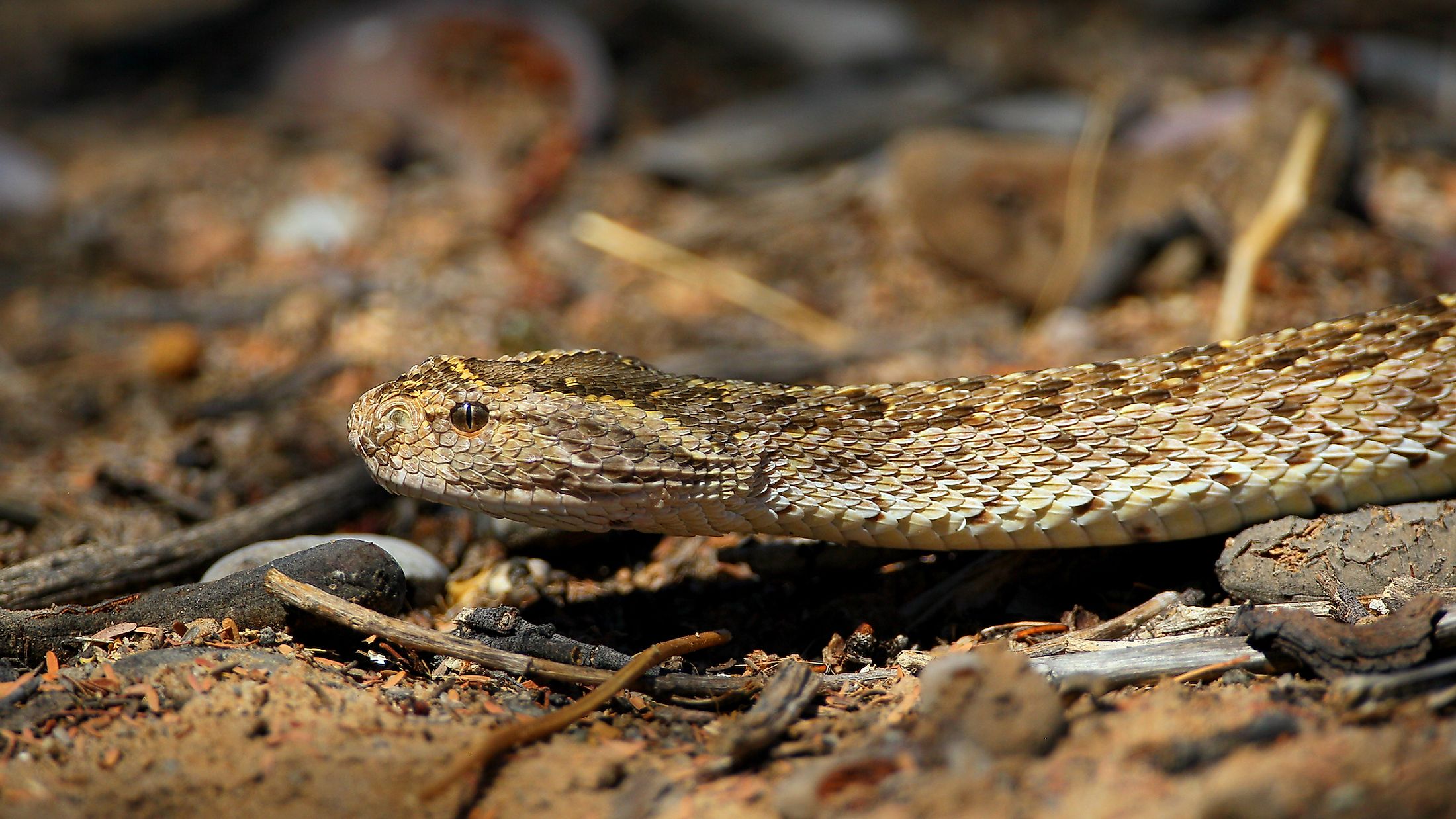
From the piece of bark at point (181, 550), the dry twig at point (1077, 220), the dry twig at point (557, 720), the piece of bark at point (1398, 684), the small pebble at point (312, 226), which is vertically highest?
the dry twig at point (1077, 220)

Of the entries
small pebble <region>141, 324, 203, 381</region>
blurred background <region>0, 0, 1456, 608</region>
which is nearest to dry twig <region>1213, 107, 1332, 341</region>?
blurred background <region>0, 0, 1456, 608</region>

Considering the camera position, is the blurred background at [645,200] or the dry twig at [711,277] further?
the dry twig at [711,277]

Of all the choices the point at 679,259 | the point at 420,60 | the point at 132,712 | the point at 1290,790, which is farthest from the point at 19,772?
the point at 420,60

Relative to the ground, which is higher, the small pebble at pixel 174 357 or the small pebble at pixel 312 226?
the small pebble at pixel 312 226

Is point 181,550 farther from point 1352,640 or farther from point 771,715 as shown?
point 1352,640

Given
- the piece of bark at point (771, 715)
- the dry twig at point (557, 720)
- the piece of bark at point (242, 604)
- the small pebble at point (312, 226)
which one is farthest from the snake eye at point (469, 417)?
the small pebble at point (312, 226)

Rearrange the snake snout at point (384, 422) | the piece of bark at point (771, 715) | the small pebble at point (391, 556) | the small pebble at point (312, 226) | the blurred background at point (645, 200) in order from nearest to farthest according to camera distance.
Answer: the piece of bark at point (771, 715) < the snake snout at point (384, 422) < the small pebble at point (391, 556) < the blurred background at point (645, 200) < the small pebble at point (312, 226)

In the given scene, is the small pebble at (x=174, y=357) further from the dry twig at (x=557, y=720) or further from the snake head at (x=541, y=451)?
the dry twig at (x=557, y=720)
